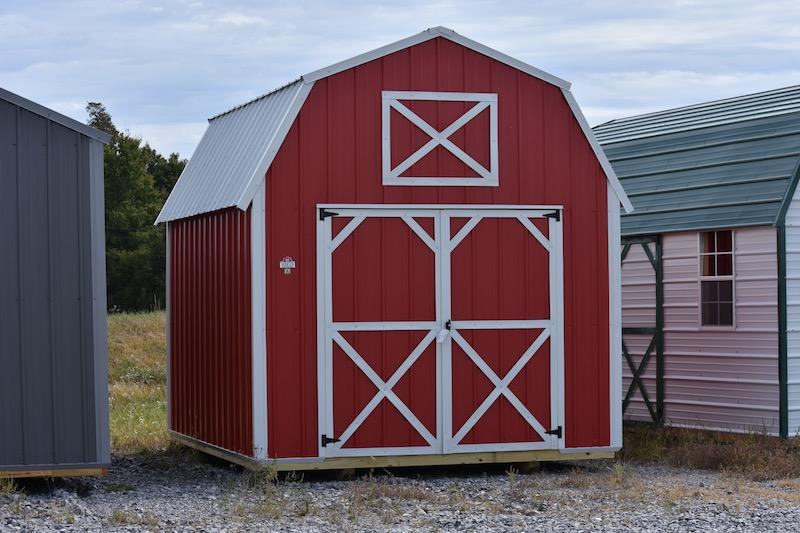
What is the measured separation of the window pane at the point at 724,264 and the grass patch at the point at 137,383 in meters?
7.23

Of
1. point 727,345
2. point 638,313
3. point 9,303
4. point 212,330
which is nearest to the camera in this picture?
point 9,303

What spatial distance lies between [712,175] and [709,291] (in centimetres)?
159

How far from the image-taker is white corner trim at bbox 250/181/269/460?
1352 cm

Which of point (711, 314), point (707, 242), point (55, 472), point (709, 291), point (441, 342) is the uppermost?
point (707, 242)

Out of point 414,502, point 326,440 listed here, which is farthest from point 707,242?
point 414,502

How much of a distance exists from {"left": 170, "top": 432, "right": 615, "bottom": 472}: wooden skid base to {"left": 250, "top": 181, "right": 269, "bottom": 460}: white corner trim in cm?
30

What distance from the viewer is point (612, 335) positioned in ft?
48.3

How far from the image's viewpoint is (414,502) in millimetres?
12039

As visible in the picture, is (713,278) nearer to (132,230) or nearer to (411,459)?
(411,459)

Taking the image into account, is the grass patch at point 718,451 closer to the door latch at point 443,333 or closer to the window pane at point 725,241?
the window pane at point 725,241

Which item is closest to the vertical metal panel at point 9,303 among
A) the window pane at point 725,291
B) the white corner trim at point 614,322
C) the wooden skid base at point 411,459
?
the wooden skid base at point 411,459

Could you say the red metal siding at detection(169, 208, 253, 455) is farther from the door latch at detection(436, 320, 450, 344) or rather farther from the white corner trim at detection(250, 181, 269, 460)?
the door latch at detection(436, 320, 450, 344)

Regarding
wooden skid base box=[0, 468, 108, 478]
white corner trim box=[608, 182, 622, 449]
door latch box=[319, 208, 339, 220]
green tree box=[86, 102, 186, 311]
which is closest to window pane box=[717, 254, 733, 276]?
white corner trim box=[608, 182, 622, 449]

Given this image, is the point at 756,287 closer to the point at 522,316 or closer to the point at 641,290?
the point at 641,290
